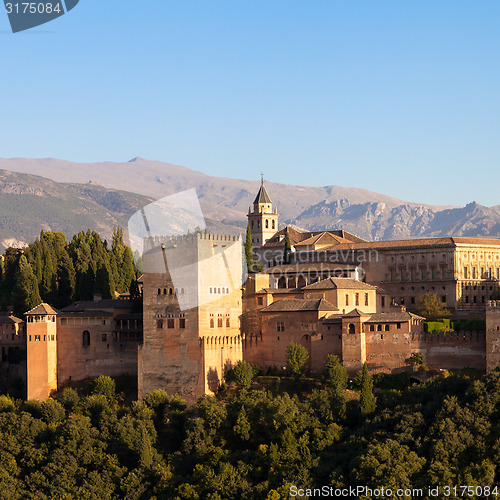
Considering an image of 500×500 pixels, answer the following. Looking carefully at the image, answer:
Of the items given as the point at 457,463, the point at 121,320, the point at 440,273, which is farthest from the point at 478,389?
the point at 440,273

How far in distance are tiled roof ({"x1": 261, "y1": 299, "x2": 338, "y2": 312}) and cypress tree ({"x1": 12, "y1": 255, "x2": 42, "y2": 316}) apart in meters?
18.5

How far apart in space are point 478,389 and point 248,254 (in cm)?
2450

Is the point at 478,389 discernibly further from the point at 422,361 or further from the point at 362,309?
the point at 362,309

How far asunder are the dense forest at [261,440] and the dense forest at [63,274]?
14686 mm

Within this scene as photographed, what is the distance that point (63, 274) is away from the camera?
81.9 meters

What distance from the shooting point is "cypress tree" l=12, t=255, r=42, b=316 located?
7731 cm

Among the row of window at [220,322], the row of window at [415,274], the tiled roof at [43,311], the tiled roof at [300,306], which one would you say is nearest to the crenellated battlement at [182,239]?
the row of window at [220,322]

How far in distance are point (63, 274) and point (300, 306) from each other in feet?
73.9

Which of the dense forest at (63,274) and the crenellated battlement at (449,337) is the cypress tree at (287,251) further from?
the crenellated battlement at (449,337)

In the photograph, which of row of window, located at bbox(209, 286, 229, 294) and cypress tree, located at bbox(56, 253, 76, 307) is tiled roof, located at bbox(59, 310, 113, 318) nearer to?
Answer: row of window, located at bbox(209, 286, 229, 294)

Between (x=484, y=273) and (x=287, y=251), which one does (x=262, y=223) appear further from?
(x=484, y=273)

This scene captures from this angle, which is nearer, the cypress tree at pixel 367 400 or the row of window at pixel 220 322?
the cypress tree at pixel 367 400

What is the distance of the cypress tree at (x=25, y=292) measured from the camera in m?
77.3

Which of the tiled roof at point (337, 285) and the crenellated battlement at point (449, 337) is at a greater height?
the tiled roof at point (337, 285)
